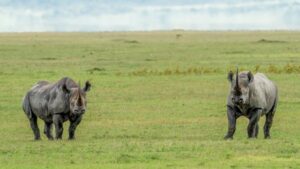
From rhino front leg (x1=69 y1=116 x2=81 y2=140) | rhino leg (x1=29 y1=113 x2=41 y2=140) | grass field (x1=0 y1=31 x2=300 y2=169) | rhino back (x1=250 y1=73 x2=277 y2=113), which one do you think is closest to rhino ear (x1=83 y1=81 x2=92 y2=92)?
rhino front leg (x1=69 y1=116 x2=81 y2=140)

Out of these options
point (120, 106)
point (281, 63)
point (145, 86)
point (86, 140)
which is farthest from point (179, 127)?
point (281, 63)

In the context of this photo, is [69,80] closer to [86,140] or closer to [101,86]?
[86,140]

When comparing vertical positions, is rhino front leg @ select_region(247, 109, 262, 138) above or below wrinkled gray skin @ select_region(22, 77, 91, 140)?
below

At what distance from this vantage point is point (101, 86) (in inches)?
1481

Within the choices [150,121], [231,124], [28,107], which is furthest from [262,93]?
[28,107]

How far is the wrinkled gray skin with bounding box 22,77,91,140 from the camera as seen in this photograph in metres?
20.0

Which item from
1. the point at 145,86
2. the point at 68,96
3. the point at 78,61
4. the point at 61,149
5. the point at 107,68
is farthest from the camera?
the point at 78,61

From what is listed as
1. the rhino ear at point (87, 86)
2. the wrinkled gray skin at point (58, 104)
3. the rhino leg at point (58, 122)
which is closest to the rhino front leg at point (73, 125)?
the wrinkled gray skin at point (58, 104)

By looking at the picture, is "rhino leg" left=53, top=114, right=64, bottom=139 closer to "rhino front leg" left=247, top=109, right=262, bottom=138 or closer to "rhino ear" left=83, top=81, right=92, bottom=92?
"rhino ear" left=83, top=81, right=92, bottom=92

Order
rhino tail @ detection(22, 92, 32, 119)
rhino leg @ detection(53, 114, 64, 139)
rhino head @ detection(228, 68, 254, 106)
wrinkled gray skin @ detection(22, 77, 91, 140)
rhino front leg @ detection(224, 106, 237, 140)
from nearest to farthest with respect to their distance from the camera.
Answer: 1. wrinkled gray skin @ detection(22, 77, 91, 140)
2. rhino head @ detection(228, 68, 254, 106)
3. rhino leg @ detection(53, 114, 64, 139)
4. rhino front leg @ detection(224, 106, 237, 140)
5. rhino tail @ detection(22, 92, 32, 119)

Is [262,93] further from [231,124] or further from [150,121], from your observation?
[150,121]

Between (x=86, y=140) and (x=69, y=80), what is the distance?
4.92 feet

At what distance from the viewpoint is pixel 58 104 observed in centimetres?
2058

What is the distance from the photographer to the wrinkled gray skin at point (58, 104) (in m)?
20.0
